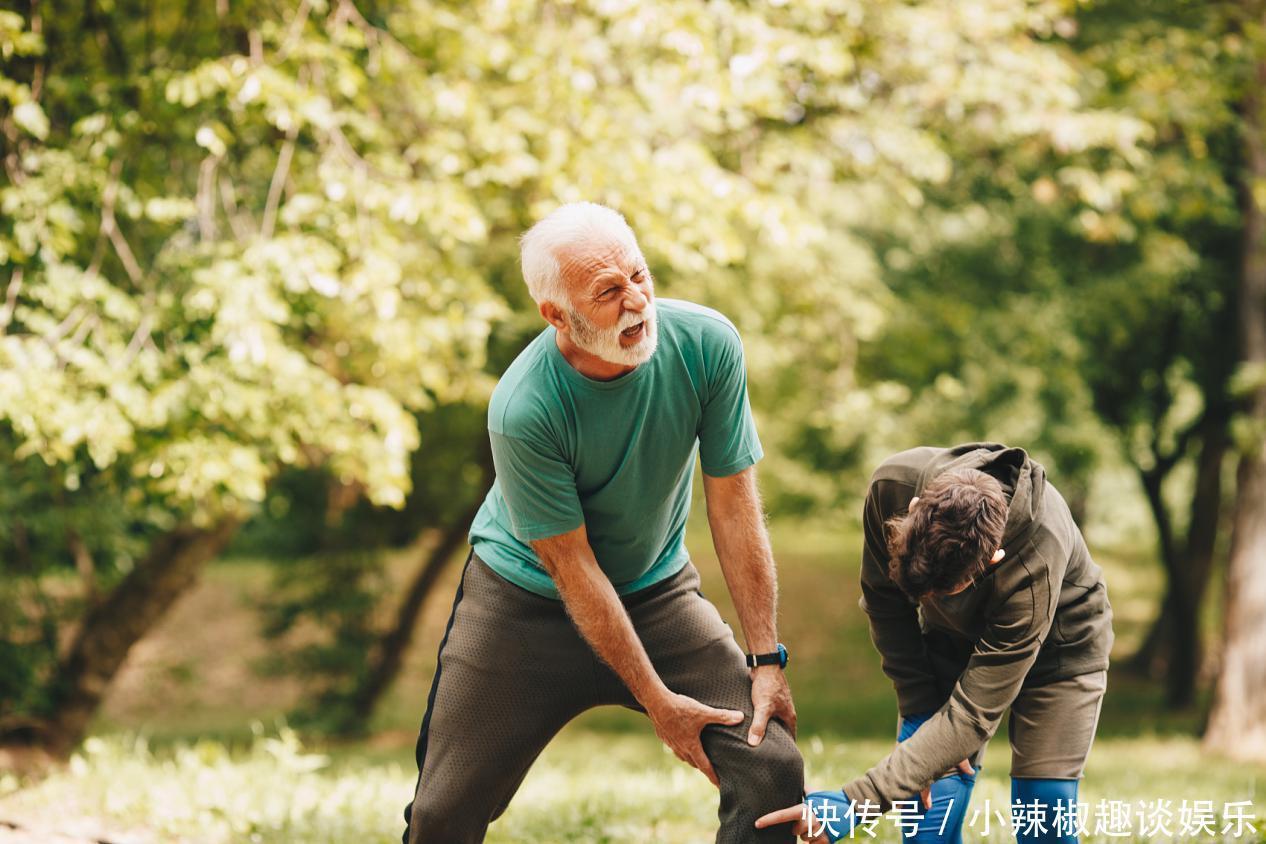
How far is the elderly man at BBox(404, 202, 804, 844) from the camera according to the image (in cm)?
311

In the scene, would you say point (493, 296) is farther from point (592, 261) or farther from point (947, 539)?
point (947, 539)

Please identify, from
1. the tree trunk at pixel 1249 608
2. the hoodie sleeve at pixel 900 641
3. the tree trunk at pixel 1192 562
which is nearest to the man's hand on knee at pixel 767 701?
the hoodie sleeve at pixel 900 641

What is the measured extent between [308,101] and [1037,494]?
4.00m

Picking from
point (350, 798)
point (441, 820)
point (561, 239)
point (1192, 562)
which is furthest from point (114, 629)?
point (1192, 562)

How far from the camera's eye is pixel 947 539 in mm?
3004

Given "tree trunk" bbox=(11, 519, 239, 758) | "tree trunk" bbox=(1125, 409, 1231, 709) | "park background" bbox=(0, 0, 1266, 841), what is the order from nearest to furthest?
"park background" bbox=(0, 0, 1266, 841)
"tree trunk" bbox=(11, 519, 239, 758)
"tree trunk" bbox=(1125, 409, 1231, 709)

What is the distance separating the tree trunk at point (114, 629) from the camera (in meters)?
9.54

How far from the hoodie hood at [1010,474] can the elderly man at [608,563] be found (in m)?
0.54

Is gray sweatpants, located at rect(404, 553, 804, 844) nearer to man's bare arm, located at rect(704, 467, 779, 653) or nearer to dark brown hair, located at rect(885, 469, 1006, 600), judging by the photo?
man's bare arm, located at rect(704, 467, 779, 653)

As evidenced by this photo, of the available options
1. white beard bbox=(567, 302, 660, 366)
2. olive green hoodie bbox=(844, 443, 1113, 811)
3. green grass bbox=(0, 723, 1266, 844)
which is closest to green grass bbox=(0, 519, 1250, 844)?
green grass bbox=(0, 723, 1266, 844)

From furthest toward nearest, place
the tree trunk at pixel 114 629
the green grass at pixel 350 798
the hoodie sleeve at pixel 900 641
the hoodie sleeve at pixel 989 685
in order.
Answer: the tree trunk at pixel 114 629 < the green grass at pixel 350 798 < the hoodie sleeve at pixel 900 641 < the hoodie sleeve at pixel 989 685

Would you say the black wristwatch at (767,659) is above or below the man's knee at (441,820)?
above

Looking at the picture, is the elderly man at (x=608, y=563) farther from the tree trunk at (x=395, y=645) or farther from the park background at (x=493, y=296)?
the tree trunk at (x=395, y=645)

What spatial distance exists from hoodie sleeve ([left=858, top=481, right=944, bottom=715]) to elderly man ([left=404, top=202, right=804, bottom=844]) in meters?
0.51
